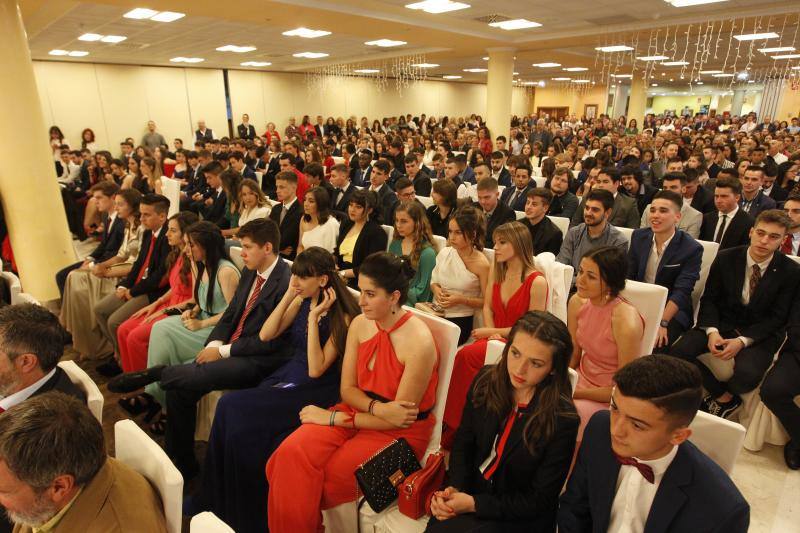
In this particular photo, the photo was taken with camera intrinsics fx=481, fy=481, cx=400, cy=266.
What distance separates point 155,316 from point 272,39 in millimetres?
8756

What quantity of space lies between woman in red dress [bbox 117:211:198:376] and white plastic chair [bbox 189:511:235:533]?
2.43m

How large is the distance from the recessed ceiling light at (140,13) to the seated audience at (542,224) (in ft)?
20.9

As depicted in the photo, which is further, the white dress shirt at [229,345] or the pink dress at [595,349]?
the white dress shirt at [229,345]

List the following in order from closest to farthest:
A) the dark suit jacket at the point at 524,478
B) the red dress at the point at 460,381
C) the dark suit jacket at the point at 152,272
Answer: the dark suit jacket at the point at 524,478
the red dress at the point at 460,381
the dark suit jacket at the point at 152,272

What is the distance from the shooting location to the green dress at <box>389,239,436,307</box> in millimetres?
3531

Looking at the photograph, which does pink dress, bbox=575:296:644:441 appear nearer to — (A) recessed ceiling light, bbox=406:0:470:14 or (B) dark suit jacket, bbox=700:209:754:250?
(B) dark suit jacket, bbox=700:209:754:250

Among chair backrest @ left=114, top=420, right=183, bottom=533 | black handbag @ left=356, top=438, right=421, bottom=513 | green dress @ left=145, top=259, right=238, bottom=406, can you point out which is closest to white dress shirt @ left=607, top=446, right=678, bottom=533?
black handbag @ left=356, top=438, right=421, bottom=513

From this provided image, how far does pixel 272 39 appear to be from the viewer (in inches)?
408

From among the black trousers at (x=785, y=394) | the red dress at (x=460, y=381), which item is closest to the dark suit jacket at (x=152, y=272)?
the red dress at (x=460, y=381)

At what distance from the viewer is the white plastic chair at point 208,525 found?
1.17 m

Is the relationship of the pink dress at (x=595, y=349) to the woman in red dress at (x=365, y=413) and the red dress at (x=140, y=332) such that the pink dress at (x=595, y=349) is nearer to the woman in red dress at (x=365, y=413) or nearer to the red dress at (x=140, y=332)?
the woman in red dress at (x=365, y=413)

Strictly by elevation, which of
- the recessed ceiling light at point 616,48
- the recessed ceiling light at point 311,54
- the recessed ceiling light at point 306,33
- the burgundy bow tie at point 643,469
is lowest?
the burgundy bow tie at point 643,469

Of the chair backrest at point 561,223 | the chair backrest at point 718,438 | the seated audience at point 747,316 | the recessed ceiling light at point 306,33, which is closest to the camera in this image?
the chair backrest at point 718,438

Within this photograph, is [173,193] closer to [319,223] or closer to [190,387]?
[319,223]
